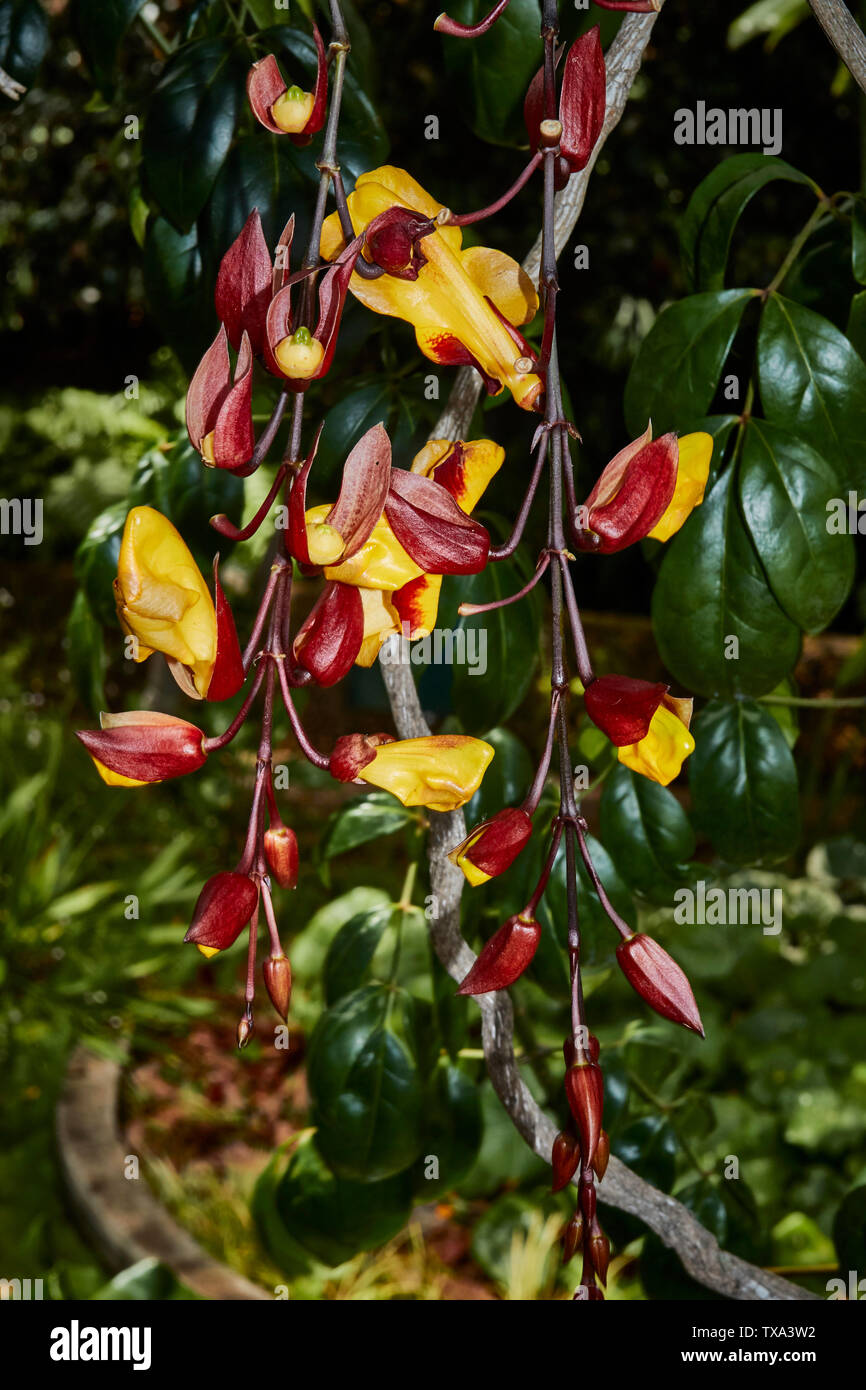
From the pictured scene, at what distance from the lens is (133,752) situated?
320 millimetres

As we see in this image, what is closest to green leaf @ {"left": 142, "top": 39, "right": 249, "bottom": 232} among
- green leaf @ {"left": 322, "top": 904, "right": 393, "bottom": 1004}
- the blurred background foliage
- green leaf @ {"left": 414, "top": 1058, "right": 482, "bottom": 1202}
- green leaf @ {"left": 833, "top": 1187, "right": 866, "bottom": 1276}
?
the blurred background foliage

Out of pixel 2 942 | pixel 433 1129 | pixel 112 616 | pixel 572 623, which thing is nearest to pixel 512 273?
pixel 572 623

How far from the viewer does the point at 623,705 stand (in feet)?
1.05

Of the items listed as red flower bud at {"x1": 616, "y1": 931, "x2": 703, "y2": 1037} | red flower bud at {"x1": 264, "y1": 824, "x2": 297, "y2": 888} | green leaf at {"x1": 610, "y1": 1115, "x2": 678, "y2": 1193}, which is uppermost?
red flower bud at {"x1": 264, "y1": 824, "x2": 297, "y2": 888}

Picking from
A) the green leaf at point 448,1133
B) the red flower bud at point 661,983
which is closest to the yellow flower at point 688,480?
the red flower bud at point 661,983

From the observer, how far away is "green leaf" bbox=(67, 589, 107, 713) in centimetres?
71

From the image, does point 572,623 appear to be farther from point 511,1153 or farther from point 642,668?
point 642,668

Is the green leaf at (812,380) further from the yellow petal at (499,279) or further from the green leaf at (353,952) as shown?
the green leaf at (353,952)

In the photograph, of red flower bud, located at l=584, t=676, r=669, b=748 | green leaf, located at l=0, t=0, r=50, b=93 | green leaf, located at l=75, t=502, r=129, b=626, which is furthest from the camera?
green leaf, located at l=75, t=502, r=129, b=626

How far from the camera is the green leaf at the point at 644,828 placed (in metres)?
0.66

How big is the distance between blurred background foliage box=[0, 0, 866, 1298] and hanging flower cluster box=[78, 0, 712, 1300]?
17cm

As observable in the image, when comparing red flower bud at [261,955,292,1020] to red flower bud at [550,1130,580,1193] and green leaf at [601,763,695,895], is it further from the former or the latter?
green leaf at [601,763,695,895]

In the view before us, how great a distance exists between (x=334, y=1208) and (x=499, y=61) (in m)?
0.63
